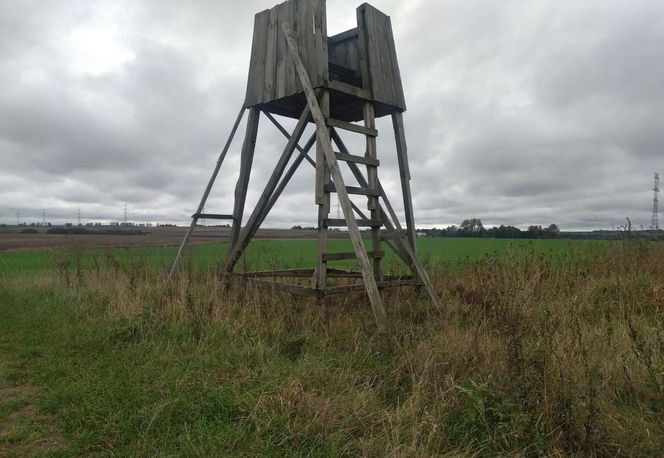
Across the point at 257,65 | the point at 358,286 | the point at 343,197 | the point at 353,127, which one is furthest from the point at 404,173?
the point at 257,65

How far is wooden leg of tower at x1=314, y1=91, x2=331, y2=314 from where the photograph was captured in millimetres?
5930

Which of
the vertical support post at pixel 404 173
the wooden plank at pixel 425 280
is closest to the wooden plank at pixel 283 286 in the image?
the wooden plank at pixel 425 280

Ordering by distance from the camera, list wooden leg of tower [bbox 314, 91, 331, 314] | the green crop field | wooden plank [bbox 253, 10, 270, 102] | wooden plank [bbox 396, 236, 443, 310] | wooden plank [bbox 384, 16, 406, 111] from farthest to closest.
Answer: the green crop field < wooden plank [bbox 384, 16, 406, 111] < wooden plank [bbox 253, 10, 270, 102] < wooden plank [bbox 396, 236, 443, 310] < wooden leg of tower [bbox 314, 91, 331, 314]

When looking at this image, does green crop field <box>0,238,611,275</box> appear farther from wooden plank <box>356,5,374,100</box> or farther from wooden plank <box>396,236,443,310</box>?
wooden plank <box>356,5,374,100</box>

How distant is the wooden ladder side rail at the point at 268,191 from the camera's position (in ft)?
22.3

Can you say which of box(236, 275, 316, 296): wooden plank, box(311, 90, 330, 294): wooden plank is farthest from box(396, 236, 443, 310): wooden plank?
box(236, 275, 316, 296): wooden plank

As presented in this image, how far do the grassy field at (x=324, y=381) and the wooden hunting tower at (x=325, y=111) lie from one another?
1150mm

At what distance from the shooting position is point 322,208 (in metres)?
6.16

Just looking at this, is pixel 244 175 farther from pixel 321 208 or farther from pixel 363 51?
pixel 363 51

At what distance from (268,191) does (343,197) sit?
1865 mm

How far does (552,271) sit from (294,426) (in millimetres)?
7179

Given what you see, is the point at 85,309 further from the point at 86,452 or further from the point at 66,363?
the point at 86,452

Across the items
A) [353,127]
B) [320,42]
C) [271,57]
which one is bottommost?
[353,127]

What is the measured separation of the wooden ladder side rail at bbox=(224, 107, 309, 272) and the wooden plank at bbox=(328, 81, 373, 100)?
547 millimetres
